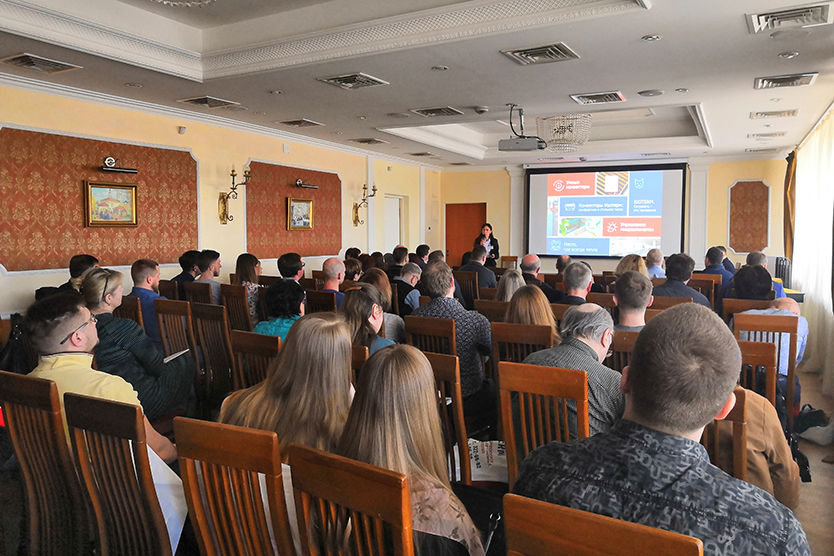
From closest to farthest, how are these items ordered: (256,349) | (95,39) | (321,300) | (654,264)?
(256,349), (321,300), (95,39), (654,264)

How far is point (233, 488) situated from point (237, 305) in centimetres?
362

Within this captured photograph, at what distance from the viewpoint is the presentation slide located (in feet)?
39.0

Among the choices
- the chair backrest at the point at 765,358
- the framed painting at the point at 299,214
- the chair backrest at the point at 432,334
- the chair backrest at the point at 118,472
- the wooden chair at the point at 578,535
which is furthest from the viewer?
the framed painting at the point at 299,214

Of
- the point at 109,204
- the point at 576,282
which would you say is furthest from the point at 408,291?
the point at 109,204

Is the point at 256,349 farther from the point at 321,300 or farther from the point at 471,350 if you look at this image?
the point at 321,300

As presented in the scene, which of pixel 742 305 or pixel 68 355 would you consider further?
pixel 742 305

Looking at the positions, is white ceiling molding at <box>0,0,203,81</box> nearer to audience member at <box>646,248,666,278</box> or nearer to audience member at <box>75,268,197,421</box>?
audience member at <box>75,268,197,421</box>

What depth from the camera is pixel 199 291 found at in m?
5.13

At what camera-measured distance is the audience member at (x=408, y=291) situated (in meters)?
5.23

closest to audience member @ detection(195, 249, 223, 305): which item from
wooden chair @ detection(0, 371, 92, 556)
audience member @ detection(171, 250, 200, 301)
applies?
audience member @ detection(171, 250, 200, 301)

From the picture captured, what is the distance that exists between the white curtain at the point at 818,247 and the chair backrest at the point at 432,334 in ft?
12.9

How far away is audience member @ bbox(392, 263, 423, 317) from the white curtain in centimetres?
374

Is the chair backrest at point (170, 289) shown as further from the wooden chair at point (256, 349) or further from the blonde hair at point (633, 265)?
the blonde hair at point (633, 265)

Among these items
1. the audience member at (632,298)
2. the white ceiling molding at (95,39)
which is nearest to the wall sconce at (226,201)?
the white ceiling molding at (95,39)
